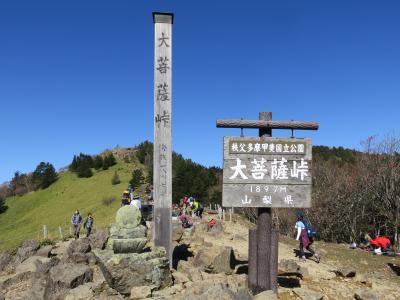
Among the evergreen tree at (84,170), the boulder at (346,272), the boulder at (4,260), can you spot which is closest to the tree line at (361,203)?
the boulder at (346,272)

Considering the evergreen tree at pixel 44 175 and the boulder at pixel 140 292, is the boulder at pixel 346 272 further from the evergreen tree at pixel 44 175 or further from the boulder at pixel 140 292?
the evergreen tree at pixel 44 175

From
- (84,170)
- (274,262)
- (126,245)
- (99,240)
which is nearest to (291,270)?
(274,262)

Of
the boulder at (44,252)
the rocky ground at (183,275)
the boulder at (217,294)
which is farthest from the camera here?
the boulder at (44,252)

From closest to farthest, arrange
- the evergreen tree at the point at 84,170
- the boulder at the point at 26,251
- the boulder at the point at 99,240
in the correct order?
1. the boulder at the point at 99,240
2. the boulder at the point at 26,251
3. the evergreen tree at the point at 84,170

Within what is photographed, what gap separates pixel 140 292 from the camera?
829 centimetres

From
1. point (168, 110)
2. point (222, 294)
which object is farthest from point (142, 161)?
point (222, 294)

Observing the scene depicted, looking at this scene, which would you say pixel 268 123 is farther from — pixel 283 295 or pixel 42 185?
pixel 42 185

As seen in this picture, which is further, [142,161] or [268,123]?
[142,161]

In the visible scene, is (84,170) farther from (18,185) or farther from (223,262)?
(223,262)

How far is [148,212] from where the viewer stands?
77.3ft

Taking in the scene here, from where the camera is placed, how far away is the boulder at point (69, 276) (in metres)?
10.3

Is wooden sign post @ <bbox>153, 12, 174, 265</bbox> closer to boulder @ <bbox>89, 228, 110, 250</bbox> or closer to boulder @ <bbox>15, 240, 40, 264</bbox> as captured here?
boulder @ <bbox>89, 228, 110, 250</bbox>

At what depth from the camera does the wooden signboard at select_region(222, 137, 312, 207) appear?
852 centimetres

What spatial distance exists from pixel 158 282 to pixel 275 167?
3.54m
